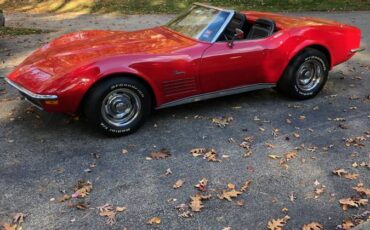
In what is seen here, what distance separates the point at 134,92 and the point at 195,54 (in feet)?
3.00

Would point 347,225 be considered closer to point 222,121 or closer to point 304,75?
point 222,121

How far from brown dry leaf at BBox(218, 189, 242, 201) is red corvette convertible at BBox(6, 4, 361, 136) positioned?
1.64 metres

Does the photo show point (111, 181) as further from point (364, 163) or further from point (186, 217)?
point (364, 163)

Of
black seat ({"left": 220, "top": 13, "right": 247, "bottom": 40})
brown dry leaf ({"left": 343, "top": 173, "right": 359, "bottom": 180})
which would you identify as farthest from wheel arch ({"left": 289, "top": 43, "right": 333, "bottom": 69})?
brown dry leaf ({"left": 343, "top": 173, "right": 359, "bottom": 180})

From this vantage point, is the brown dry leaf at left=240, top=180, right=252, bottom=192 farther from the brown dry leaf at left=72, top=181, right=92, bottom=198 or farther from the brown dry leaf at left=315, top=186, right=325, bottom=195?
the brown dry leaf at left=72, top=181, right=92, bottom=198

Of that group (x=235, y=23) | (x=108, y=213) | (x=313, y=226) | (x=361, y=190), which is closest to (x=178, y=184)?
(x=108, y=213)

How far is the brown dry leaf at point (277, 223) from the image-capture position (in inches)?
144

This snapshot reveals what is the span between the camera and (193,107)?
6.20 meters

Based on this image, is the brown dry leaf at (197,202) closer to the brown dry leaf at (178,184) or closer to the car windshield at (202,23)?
the brown dry leaf at (178,184)

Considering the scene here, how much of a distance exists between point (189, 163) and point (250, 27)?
2855mm

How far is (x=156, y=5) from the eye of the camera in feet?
53.1

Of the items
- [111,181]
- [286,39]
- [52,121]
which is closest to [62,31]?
[52,121]

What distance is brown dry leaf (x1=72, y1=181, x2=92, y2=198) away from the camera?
13.4 ft

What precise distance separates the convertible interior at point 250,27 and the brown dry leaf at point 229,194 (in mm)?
2324
